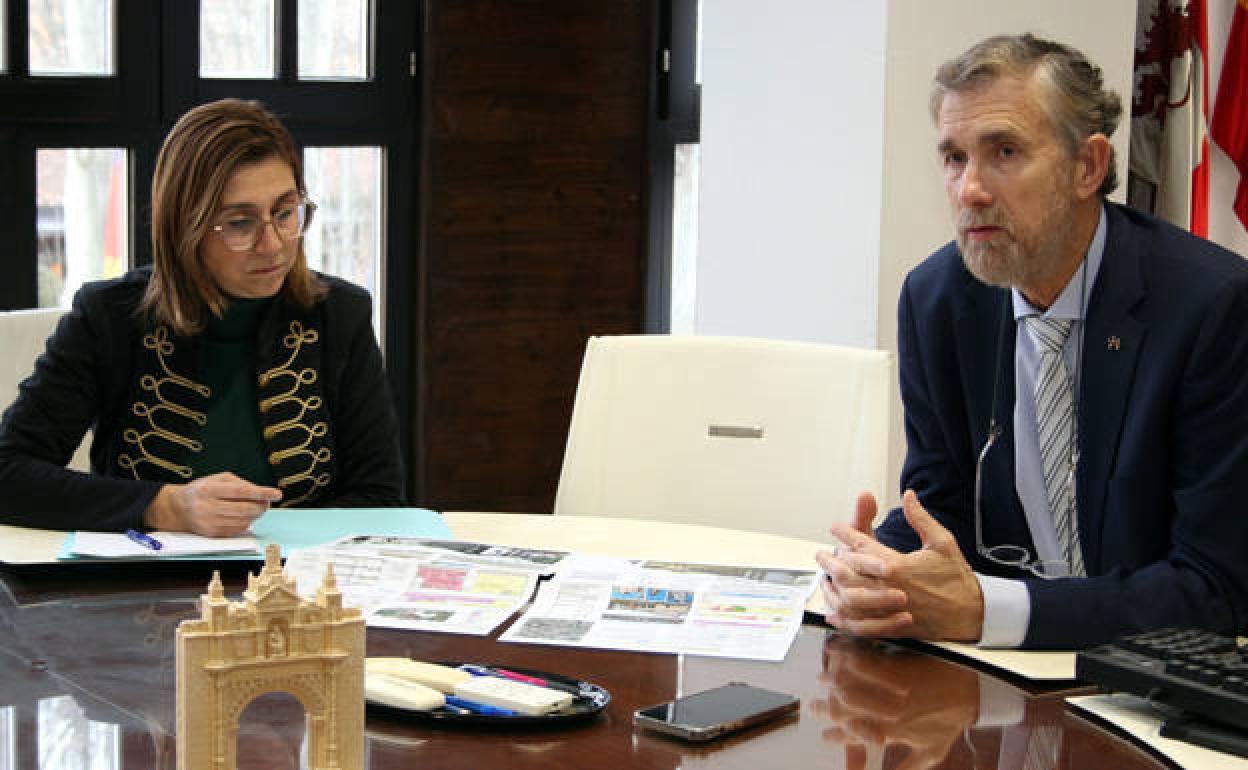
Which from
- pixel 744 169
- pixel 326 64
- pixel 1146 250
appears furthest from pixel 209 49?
pixel 1146 250

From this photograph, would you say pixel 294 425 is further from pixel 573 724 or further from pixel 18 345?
pixel 573 724

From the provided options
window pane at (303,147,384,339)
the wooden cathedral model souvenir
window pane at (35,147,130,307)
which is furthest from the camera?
window pane at (303,147,384,339)

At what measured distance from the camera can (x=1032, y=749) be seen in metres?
1.39

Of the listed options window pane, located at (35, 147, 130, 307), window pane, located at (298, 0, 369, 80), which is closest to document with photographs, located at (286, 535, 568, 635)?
window pane, located at (35, 147, 130, 307)

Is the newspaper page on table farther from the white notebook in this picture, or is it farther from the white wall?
the white wall

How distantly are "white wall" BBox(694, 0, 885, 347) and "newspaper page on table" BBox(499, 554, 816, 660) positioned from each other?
5.50 ft

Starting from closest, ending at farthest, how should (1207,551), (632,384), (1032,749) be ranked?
1. (1032,749)
2. (1207,551)
3. (632,384)

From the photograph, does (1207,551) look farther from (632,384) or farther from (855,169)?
(855,169)

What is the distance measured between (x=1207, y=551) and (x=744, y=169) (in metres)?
2.03

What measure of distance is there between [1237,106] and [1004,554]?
2.14 metres

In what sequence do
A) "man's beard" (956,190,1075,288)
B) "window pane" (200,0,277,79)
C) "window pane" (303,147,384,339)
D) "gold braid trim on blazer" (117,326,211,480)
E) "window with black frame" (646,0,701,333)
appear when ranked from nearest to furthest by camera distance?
1. "man's beard" (956,190,1075,288)
2. "gold braid trim on blazer" (117,326,211,480)
3. "window pane" (200,0,277,79)
4. "window pane" (303,147,384,339)
5. "window with black frame" (646,0,701,333)

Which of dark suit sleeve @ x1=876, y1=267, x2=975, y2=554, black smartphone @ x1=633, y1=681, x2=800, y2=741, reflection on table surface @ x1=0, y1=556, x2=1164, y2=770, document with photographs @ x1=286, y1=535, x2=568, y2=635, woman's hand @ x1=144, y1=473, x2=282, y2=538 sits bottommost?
reflection on table surface @ x1=0, y1=556, x2=1164, y2=770

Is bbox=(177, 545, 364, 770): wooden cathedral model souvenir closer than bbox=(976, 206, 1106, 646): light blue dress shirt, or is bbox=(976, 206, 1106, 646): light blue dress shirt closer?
bbox=(177, 545, 364, 770): wooden cathedral model souvenir

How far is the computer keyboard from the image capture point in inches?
55.7
